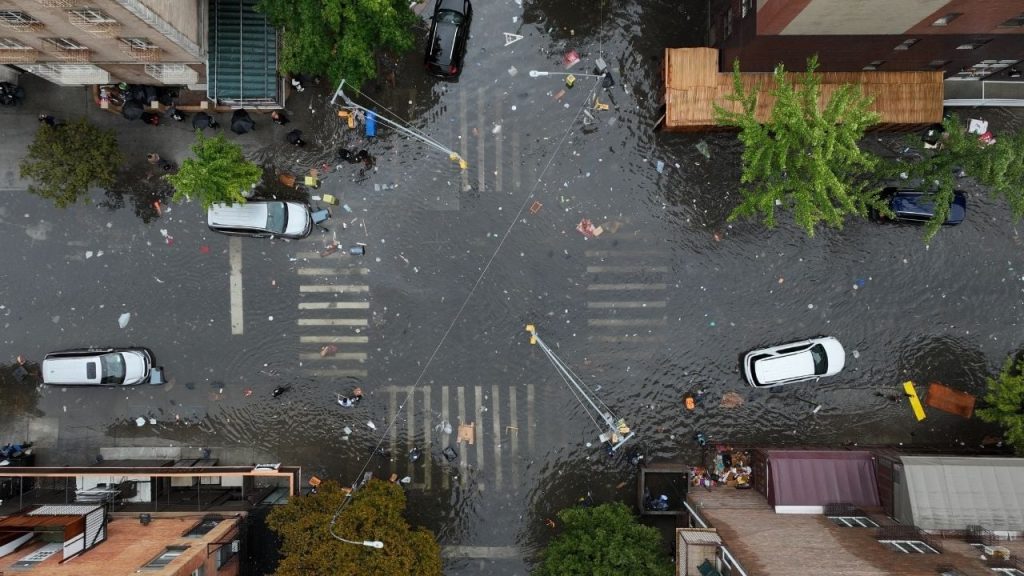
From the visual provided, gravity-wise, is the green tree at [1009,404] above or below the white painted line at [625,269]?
below

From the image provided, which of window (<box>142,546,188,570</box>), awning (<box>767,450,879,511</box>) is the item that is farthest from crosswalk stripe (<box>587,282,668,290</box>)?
window (<box>142,546,188,570</box>)

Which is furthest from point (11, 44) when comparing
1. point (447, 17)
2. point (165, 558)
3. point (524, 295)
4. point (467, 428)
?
point (467, 428)

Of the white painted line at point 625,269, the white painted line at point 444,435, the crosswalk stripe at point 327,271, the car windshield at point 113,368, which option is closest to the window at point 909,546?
the white painted line at point 625,269

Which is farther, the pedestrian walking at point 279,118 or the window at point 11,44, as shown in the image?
the pedestrian walking at point 279,118

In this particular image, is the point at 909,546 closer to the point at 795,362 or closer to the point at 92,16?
the point at 795,362

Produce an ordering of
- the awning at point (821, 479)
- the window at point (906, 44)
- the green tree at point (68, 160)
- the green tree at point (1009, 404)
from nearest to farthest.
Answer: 1. the window at point (906, 44)
2. the green tree at point (1009, 404)
3. the green tree at point (68, 160)
4. the awning at point (821, 479)

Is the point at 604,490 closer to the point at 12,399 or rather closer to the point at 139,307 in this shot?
the point at 139,307

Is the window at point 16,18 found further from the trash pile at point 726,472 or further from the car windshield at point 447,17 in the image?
the trash pile at point 726,472
